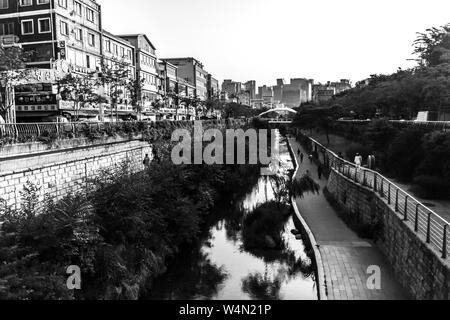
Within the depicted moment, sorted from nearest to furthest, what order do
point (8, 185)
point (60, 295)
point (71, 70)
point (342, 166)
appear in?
1. point (60, 295)
2. point (8, 185)
3. point (342, 166)
4. point (71, 70)

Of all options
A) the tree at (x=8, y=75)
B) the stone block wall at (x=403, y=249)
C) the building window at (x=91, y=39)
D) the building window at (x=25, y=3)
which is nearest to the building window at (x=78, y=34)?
the building window at (x=91, y=39)

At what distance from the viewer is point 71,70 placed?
132 ft

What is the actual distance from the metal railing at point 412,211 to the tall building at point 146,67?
36.6m

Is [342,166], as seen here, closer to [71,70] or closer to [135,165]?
[135,165]

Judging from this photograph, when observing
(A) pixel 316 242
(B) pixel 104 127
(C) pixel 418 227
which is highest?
(B) pixel 104 127

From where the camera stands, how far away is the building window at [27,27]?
39100 mm

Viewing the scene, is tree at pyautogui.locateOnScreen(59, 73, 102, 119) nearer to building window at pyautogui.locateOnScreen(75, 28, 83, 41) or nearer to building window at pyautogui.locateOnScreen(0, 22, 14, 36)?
building window at pyautogui.locateOnScreen(75, 28, 83, 41)

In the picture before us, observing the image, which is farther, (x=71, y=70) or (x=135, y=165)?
(x=71, y=70)

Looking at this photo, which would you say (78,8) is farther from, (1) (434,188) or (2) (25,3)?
(1) (434,188)

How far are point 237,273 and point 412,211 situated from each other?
7.41 m

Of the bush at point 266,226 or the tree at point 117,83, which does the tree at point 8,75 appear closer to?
the bush at point 266,226

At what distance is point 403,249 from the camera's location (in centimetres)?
1352
